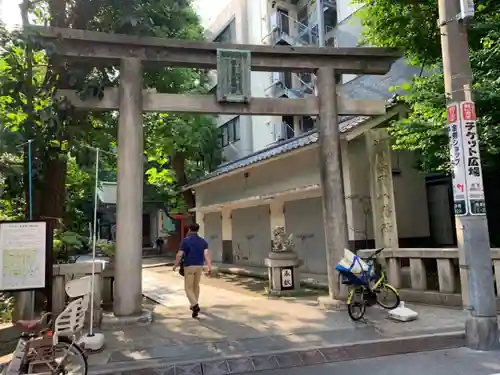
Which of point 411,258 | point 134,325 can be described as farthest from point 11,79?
point 411,258

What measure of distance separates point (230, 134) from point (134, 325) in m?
22.2

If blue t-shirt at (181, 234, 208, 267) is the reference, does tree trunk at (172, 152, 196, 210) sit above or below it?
above

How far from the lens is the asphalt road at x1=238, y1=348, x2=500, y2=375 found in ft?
19.3

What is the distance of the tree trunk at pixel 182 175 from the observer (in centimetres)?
2598

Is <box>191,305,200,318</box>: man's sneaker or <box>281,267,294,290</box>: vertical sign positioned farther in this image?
<box>281,267,294,290</box>: vertical sign

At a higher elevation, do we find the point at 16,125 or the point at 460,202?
the point at 16,125

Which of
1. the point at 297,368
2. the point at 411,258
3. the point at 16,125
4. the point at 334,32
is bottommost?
the point at 297,368

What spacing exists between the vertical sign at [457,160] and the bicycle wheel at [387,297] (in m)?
2.73

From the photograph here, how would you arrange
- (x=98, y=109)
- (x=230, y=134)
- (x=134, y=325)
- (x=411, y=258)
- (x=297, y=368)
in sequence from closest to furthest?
(x=297, y=368) → (x=134, y=325) → (x=98, y=109) → (x=411, y=258) → (x=230, y=134)

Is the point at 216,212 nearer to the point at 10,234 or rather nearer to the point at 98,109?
the point at 98,109

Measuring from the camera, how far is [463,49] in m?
7.30

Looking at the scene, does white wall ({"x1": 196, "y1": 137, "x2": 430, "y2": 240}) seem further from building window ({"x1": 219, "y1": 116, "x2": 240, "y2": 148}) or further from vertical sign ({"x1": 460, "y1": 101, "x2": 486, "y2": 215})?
building window ({"x1": 219, "y1": 116, "x2": 240, "y2": 148})

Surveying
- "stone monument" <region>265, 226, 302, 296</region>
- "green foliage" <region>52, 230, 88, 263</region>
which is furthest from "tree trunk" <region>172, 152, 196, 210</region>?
"green foliage" <region>52, 230, 88, 263</region>

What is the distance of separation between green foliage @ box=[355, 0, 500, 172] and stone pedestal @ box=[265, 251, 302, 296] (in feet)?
13.0
